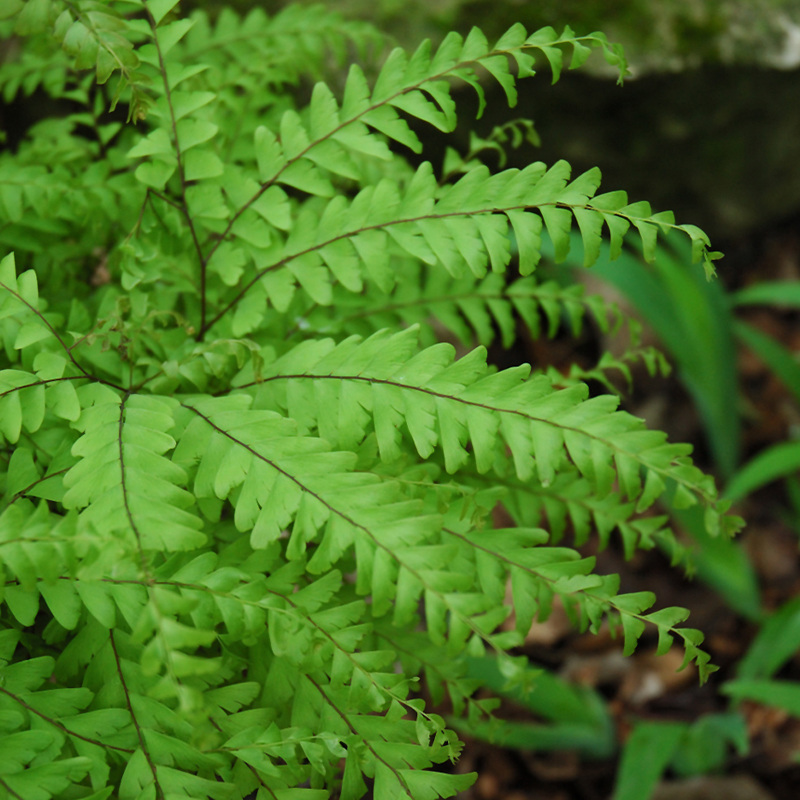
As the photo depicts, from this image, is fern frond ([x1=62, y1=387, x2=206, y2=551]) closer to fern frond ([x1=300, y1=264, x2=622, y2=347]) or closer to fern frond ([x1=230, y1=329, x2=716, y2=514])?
fern frond ([x1=230, y1=329, x2=716, y2=514])

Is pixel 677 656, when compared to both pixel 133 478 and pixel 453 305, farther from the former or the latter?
pixel 133 478

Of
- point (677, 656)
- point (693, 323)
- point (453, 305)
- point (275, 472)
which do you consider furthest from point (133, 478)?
point (677, 656)

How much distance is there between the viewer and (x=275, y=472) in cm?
73

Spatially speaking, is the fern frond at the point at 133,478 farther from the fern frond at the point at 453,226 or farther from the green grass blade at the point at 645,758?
the green grass blade at the point at 645,758

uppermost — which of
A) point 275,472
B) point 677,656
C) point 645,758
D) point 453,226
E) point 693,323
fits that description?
point 453,226

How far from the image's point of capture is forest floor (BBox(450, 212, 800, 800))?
168 cm

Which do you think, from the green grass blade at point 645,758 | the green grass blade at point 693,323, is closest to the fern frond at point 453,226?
the green grass blade at point 693,323

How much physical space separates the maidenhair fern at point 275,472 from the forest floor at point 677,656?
3.30 ft

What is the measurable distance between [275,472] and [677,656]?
156cm

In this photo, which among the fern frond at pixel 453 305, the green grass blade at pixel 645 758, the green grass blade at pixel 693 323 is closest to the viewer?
the fern frond at pixel 453 305

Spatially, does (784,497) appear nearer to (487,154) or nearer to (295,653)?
(487,154)

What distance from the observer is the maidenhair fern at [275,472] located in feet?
2.25

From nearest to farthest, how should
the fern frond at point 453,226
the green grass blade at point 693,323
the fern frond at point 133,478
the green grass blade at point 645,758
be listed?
the fern frond at point 133,478 < the fern frond at point 453,226 < the green grass blade at point 645,758 < the green grass blade at point 693,323

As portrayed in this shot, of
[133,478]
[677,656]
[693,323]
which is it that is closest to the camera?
[133,478]
